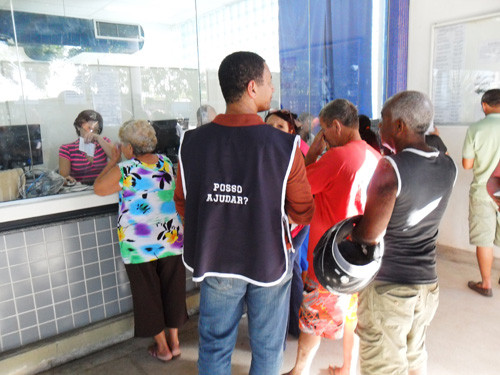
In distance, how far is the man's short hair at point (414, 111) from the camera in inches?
51.5

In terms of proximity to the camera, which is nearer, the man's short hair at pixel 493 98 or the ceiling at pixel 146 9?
the man's short hair at pixel 493 98

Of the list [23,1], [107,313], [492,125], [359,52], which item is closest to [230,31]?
[359,52]

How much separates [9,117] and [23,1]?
1.02 m

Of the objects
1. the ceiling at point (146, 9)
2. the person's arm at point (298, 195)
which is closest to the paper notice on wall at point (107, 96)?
the ceiling at point (146, 9)

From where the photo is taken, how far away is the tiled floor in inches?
85.2

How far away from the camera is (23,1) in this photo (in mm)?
A: 2982

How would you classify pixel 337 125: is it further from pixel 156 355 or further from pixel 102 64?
pixel 102 64

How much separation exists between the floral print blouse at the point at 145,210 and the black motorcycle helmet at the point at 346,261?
1.02m

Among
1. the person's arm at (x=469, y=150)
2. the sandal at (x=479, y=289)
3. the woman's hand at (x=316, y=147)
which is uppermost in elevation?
the woman's hand at (x=316, y=147)

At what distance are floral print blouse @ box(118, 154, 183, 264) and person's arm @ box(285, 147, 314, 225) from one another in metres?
0.90

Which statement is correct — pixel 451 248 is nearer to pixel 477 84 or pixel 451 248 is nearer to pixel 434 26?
pixel 477 84

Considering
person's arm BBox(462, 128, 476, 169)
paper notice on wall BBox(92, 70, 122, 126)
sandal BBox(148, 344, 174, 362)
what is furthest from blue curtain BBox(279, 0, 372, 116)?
sandal BBox(148, 344, 174, 362)

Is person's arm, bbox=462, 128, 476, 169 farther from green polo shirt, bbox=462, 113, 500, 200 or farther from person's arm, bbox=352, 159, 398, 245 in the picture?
person's arm, bbox=352, 159, 398, 245

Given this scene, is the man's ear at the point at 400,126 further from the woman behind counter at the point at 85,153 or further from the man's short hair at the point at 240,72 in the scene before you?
the woman behind counter at the point at 85,153
